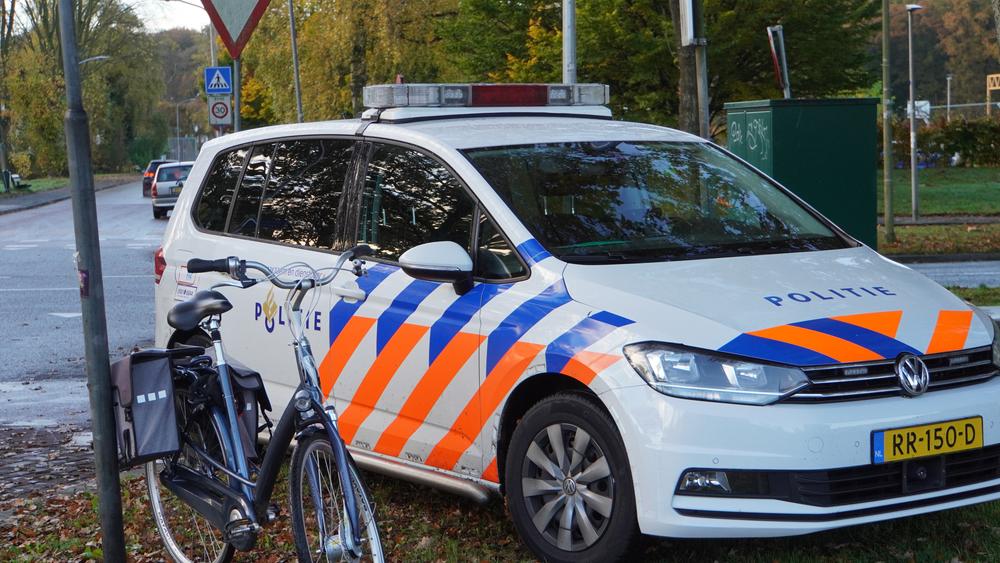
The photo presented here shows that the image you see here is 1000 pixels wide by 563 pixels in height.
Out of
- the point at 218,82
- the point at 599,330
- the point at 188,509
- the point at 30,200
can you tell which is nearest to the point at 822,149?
the point at 599,330

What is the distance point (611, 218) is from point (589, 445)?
1.13 m

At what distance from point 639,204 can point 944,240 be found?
16.7 metres

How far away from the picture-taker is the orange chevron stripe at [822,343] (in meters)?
4.29

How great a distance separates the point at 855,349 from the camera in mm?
4324

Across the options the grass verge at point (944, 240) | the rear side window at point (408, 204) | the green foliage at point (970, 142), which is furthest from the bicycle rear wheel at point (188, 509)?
the green foliage at point (970, 142)

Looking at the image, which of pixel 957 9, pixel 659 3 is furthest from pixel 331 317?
pixel 957 9

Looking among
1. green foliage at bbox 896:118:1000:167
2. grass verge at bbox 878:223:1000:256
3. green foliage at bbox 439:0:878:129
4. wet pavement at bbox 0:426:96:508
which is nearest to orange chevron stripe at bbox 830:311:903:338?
wet pavement at bbox 0:426:96:508

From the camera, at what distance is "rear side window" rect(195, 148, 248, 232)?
6.64 m

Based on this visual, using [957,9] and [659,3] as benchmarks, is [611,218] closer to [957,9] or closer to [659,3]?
[659,3]

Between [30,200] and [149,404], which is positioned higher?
[149,404]

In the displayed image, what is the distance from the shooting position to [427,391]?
5250 mm

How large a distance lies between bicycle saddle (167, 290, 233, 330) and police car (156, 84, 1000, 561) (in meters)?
0.72

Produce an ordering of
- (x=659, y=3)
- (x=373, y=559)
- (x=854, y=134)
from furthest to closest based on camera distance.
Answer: (x=659, y=3)
(x=854, y=134)
(x=373, y=559)

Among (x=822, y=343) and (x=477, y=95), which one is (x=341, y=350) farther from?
(x=822, y=343)
